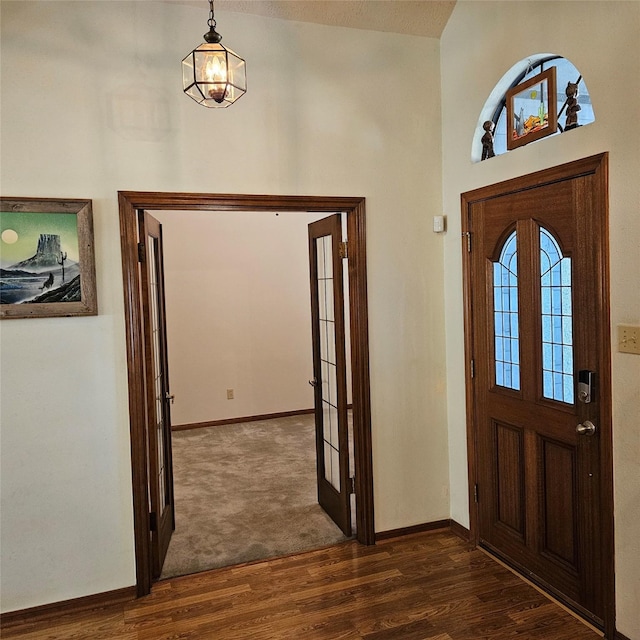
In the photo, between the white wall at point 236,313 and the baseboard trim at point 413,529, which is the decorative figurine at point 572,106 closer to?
the baseboard trim at point 413,529

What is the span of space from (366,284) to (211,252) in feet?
11.7

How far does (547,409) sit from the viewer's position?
111 inches

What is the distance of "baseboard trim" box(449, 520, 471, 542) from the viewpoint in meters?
3.54

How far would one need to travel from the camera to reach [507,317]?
3115mm

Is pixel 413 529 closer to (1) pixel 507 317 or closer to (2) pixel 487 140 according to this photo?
(1) pixel 507 317

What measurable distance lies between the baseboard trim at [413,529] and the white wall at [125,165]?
0.10m

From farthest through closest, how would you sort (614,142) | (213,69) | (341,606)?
(341,606), (614,142), (213,69)

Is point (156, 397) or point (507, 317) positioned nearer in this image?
point (507, 317)

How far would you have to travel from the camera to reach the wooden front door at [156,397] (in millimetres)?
3164

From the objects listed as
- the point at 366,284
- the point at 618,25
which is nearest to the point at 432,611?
the point at 366,284

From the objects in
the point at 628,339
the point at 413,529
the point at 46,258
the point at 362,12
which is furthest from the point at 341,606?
the point at 362,12

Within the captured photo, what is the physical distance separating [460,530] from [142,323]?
237 cm

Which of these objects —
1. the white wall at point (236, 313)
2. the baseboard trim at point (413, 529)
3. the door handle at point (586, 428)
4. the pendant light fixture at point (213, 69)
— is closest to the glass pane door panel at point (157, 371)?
the pendant light fixture at point (213, 69)

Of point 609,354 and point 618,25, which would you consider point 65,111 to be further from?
point 609,354
